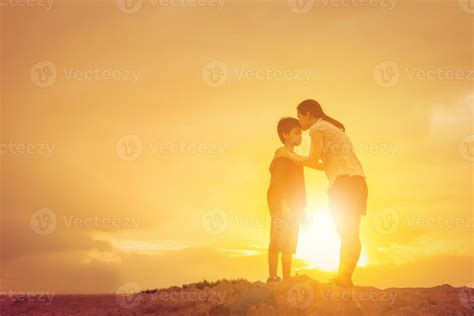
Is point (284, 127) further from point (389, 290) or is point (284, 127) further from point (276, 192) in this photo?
point (389, 290)

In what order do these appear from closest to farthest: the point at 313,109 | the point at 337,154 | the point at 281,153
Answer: the point at 337,154
the point at 313,109
the point at 281,153

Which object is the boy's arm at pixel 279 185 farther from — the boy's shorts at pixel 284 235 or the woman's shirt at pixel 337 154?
the woman's shirt at pixel 337 154

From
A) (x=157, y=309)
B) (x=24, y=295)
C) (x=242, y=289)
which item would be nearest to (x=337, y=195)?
(x=242, y=289)

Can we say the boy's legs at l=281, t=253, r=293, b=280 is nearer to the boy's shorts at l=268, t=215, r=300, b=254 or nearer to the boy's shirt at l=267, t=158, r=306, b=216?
the boy's shorts at l=268, t=215, r=300, b=254

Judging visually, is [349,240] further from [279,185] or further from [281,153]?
[281,153]

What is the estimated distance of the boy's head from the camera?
10875 millimetres

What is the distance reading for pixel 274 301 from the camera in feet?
30.9

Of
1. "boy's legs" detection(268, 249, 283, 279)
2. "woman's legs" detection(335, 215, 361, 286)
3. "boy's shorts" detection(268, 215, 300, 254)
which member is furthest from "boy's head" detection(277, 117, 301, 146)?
"boy's legs" detection(268, 249, 283, 279)

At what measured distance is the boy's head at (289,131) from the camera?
10875mm

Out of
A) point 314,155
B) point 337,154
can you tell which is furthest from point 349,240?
point 314,155

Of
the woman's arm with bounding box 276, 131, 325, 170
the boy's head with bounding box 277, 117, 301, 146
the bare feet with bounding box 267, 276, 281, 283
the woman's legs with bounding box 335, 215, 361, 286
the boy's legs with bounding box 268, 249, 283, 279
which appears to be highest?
the boy's head with bounding box 277, 117, 301, 146

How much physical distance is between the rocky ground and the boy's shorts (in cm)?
81

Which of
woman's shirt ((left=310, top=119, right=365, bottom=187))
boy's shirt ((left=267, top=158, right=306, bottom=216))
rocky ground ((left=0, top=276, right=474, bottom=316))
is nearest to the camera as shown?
rocky ground ((left=0, top=276, right=474, bottom=316))

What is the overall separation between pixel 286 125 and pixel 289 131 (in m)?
0.14
